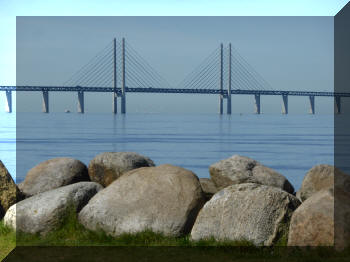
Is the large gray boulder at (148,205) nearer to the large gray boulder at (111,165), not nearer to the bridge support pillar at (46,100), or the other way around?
the large gray boulder at (111,165)

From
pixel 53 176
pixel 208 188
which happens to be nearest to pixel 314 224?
pixel 208 188

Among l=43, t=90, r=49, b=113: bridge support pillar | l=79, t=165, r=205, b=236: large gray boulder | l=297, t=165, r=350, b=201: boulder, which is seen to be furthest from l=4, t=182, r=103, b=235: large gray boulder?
l=43, t=90, r=49, b=113: bridge support pillar

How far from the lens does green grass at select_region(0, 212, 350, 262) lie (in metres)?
6.28

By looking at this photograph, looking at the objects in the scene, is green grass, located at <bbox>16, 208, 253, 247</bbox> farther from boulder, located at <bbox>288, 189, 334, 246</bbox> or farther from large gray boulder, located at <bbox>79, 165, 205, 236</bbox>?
boulder, located at <bbox>288, 189, 334, 246</bbox>

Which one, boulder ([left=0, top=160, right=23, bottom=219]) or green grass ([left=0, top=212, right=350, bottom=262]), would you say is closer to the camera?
green grass ([left=0, top=212, right=350, bottom=262])

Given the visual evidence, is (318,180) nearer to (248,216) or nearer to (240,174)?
(240,174)

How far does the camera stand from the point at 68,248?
682cm

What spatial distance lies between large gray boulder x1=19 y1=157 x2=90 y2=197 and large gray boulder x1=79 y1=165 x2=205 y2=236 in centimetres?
196

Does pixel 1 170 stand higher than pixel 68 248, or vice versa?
pixel 1 170

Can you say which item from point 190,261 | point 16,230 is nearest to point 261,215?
point 190,261

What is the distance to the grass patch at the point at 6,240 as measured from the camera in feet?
22.7

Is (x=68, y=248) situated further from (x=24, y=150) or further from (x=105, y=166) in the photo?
(x=24, y=150)

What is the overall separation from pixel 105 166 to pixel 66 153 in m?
14.7

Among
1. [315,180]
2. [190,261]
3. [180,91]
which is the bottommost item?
[190,261]
